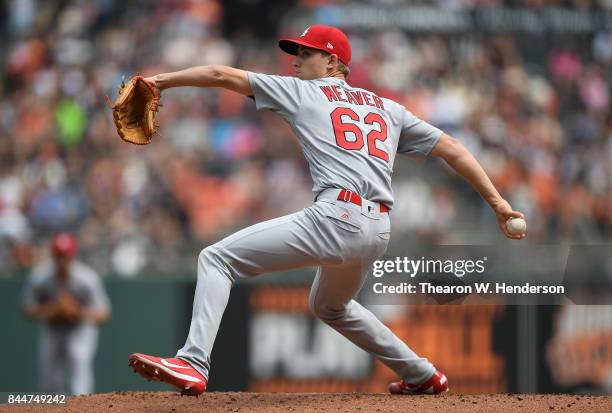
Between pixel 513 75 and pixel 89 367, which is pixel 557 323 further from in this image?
pixel 513 75

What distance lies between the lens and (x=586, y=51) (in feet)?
38.0

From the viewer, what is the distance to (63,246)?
7.29 meters

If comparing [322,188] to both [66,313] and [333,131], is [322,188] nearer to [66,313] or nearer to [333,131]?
[333,131]

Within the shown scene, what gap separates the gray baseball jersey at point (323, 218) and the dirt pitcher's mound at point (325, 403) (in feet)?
1.60

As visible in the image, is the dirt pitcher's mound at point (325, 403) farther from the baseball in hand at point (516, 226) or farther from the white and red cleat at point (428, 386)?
the baseball in hand at point (516, 226)

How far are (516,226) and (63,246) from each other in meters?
4.02

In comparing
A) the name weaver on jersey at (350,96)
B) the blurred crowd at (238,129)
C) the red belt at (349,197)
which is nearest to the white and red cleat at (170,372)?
the red belt at (349,197)

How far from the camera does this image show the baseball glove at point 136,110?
13.5 feet

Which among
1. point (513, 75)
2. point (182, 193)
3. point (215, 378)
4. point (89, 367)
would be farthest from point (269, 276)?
point (513, 75)

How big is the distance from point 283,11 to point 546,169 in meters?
3.90

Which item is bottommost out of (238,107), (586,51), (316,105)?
(316,105)

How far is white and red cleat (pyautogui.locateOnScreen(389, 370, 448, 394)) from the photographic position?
4.80 m

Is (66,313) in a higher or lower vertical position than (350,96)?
lower

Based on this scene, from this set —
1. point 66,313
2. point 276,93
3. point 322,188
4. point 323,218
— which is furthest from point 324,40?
point 66,313
